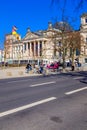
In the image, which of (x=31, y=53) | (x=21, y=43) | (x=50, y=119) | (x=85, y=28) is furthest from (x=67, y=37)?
(x=21, y=43)

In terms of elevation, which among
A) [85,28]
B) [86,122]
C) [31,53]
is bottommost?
[86,122]

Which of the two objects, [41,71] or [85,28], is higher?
[85,28]

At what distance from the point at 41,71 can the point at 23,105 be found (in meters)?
27.7

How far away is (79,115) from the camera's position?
7.29m

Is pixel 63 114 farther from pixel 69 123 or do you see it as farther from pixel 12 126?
pixel 12 126

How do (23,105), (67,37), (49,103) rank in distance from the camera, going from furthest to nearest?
(67,37), (49,103), (23,105)

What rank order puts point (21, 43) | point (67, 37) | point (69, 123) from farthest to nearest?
point (21, 43) → point (67, 37) → point (69, 123)

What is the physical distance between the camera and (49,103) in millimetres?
9234

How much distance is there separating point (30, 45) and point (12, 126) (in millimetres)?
102907

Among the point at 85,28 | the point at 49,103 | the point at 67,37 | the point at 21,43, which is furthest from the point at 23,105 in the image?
the point at 21,43

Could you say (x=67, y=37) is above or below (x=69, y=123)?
above

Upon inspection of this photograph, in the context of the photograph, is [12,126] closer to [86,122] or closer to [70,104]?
[86,122]

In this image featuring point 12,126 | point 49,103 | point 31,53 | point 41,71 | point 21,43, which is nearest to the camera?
point 12,126

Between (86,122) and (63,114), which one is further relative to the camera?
(63,114)
